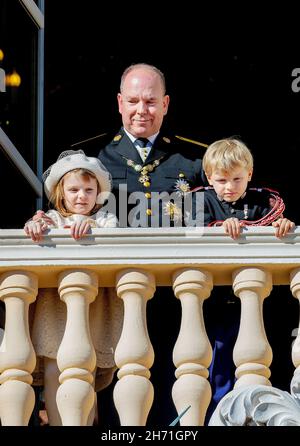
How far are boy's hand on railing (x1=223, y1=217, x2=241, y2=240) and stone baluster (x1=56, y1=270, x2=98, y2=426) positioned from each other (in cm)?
44

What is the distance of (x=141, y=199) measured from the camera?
7402mm

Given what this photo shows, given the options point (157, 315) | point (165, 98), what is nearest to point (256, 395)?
point (157, 315)

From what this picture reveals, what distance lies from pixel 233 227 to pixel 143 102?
3.51 ft

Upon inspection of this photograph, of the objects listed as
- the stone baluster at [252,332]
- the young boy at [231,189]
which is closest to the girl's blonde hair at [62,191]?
the young boy at [231,189]

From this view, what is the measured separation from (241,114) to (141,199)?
6.71 feet

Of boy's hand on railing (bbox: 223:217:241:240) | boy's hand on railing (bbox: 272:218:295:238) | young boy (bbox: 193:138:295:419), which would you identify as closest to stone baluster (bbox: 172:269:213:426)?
boy's hand on railing (bbox: 223:217:241:240)

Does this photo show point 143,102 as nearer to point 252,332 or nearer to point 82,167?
point 82,167

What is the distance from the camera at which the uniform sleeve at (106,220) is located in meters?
6.93

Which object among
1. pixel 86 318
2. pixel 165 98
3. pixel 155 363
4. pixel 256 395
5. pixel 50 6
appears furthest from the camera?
pixel 50 6

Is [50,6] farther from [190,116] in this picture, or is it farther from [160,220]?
[160,220]

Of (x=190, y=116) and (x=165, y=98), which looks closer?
(x=165, y=98)

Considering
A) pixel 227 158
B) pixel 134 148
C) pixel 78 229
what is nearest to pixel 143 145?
pixel 134 148

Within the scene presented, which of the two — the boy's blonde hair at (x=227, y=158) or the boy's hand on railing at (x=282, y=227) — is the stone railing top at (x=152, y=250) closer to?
the boy's hand on railing at (x=282, y=227)

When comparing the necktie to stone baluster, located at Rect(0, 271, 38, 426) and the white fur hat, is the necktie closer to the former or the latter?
the white fur hat
